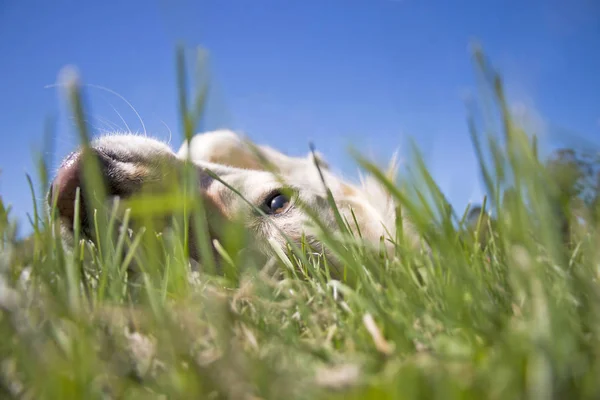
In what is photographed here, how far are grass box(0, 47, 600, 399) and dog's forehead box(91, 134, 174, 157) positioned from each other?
116 cm

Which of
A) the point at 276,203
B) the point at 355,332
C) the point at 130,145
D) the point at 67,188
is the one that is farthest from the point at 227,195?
the point at 355,332

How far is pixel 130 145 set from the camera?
2449 millimetres

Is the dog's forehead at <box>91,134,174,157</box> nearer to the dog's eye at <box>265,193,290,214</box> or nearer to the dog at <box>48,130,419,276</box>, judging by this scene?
the dog at <box>48,130,419,276</box>

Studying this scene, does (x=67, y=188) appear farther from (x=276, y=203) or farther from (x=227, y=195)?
(x=276, y=203)

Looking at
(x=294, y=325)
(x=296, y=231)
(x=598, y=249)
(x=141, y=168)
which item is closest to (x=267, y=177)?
(x=296, y=231)

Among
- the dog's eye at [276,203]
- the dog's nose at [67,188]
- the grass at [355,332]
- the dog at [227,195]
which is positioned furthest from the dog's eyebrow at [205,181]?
the grass at [355,332]

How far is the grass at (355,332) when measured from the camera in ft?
1.75

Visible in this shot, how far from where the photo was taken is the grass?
53 cm

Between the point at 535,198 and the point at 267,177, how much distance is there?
222 cm

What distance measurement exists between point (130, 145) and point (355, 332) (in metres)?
2.01

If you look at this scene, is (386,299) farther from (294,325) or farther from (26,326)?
(26,326)

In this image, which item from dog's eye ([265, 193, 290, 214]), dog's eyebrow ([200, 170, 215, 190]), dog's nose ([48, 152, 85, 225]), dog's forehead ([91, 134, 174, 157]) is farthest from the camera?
dog's eye ([265, 193, 290, 214])

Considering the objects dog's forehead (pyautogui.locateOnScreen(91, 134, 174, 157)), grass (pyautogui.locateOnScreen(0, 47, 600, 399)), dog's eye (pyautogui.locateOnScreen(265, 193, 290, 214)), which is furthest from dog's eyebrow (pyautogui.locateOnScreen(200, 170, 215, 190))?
grass (pyautogui.locateOnScreen(0, 47, 600, 399))

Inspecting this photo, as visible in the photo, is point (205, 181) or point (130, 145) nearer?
point (130, 145)
